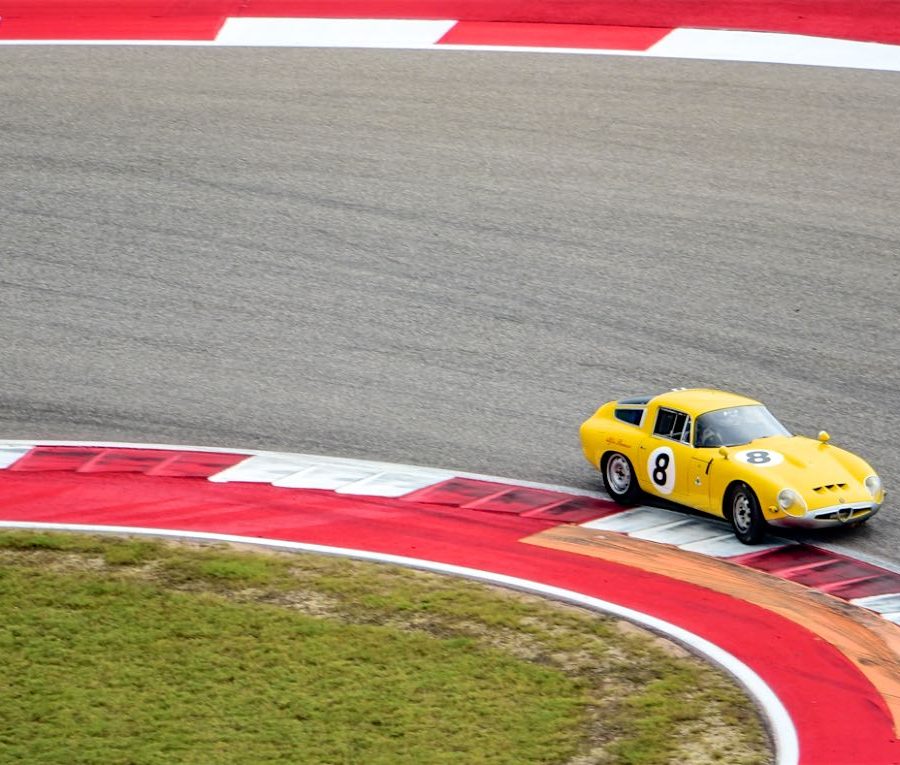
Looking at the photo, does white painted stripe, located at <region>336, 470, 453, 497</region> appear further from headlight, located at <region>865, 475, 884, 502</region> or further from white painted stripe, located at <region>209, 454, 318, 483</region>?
headlight, located at <region>865, 475, 884, 502</region>

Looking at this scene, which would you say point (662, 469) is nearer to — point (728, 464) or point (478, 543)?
point (728, 464)

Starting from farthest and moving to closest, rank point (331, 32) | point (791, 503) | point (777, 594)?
1. point (331, 32)
2. point (791, 503)
3. point (777, 594)

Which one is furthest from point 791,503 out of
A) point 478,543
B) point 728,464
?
point 478,543

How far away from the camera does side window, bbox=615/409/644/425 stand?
14.3m

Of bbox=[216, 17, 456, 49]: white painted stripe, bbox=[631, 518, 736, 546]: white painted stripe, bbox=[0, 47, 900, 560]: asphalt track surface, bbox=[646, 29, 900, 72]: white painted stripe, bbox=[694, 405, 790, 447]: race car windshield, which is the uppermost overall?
bbox=[216, 17, 456, 49]: white painted stripe

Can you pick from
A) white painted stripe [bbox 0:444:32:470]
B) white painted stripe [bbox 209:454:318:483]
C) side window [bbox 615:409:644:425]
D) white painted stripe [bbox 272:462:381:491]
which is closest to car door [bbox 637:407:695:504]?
side window [bbox 615:409:644:425]

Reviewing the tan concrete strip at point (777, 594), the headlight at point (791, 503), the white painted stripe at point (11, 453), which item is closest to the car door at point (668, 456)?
the tan concrete strip at point (777, 594)

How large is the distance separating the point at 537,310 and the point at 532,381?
1759mm

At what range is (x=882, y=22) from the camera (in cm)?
2503

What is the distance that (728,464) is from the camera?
1308 centimetres

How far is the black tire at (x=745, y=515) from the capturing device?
12.8 metres

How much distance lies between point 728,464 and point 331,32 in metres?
15.6

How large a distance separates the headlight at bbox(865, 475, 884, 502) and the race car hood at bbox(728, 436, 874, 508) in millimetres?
59

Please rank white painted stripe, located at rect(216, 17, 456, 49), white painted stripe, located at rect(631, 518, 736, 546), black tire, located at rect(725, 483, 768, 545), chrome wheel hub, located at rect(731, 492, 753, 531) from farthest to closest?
white painted stripe, located at rect(216, 17, 456, 49) → white painted stripe, located at rect(631, 518, 736, 546) → chrome wheel hub, located at rect(731, 492, 753, 531) → black tire, located at rect(725, 483, 768, 545)
